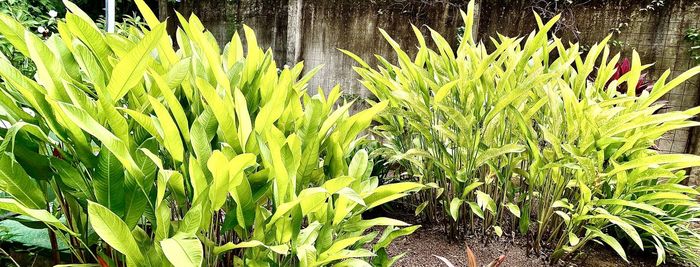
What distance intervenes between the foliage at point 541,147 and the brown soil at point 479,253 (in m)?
0.06

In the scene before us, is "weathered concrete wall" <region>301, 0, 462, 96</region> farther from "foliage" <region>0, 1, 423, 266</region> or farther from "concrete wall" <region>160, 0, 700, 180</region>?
"foliage" <region>0, 1, 423, 266</region>

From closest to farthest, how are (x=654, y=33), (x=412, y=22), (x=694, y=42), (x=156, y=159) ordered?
(x=156, y=159) → (x=694, y=42) → (x=654, y=33) → (x=412, y=22)

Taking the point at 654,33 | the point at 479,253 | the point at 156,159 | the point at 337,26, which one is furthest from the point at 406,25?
the point at 156,159

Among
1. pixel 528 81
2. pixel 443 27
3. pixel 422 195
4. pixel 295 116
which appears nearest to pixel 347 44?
pixel 443 27

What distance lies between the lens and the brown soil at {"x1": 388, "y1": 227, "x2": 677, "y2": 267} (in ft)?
5.01

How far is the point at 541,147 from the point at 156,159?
1.41 metres

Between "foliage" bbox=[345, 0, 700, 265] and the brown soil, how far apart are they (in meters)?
0.06

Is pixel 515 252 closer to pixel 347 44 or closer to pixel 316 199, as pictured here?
pixel 316 199

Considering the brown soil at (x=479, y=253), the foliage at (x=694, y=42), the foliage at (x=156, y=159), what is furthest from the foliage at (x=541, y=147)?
the foliage at (x=694, y=42)

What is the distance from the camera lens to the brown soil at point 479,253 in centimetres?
153

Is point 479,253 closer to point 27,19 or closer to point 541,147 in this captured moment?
point 541,147

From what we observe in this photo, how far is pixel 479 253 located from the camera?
1572 mm

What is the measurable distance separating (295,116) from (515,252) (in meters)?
1.11

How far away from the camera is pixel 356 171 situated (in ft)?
3.34
